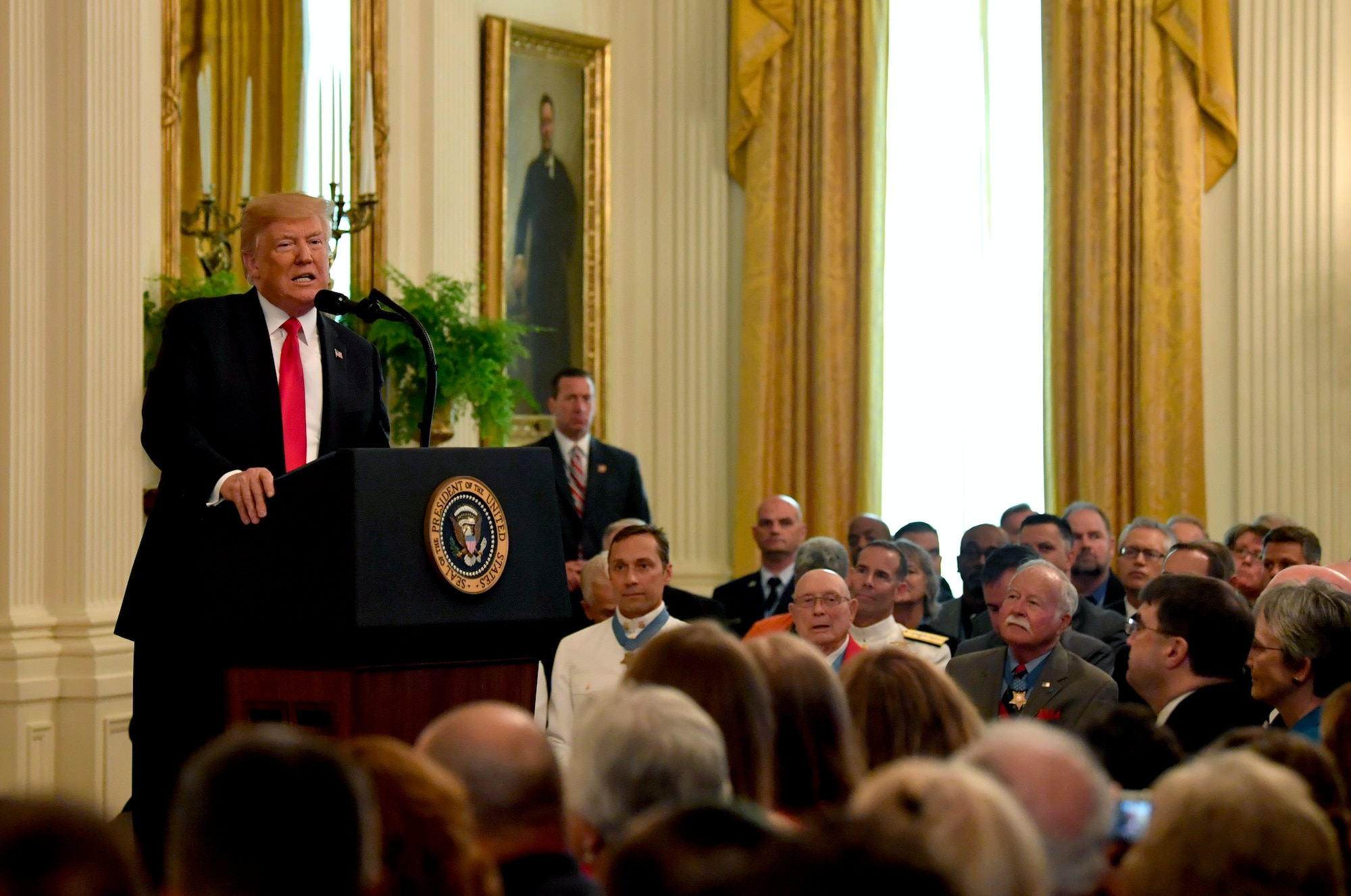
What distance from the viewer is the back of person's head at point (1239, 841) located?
1760mm

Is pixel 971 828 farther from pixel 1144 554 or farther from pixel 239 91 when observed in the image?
pixel 239 91

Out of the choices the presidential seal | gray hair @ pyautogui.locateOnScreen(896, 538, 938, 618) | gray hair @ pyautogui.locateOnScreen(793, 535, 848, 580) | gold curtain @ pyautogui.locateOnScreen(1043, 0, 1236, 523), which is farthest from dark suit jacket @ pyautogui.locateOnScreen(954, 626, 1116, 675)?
gold curtain @ pyautogui.locateOnScreen(1043, 0, 1236, 523)

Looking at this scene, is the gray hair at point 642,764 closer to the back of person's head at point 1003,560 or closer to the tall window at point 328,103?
the back of person's head at point 1003,560

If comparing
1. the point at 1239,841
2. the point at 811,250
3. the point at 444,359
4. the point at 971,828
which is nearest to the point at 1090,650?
the point at 444,359

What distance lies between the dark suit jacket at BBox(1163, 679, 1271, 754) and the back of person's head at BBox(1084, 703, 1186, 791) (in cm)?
122

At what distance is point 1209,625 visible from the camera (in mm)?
4051

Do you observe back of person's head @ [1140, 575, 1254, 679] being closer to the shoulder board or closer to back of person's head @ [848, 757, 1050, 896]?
the shoulder board

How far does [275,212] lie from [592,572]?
2.88 metres

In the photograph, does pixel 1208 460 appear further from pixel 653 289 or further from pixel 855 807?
pixel 855 807

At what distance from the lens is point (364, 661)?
9.99ft

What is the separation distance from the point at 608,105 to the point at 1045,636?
5374 mm

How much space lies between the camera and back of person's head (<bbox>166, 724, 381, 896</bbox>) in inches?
62.6

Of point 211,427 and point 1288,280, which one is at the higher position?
point 1288,280

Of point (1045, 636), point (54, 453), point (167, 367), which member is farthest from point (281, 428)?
point (54, 453)
